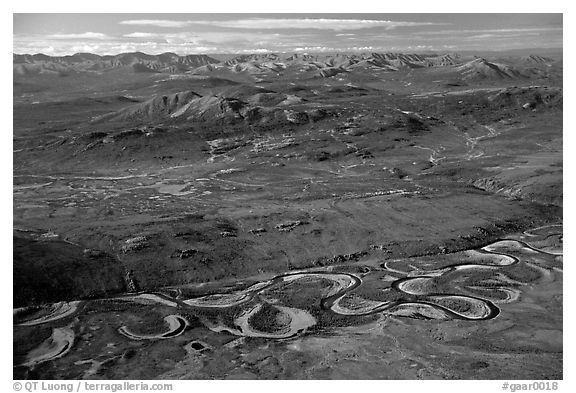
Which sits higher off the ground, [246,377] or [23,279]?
[23,279]

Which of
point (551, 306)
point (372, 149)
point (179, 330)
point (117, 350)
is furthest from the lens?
point (372, 149)

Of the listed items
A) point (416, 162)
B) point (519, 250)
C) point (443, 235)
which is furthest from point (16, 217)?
point (416, 162)

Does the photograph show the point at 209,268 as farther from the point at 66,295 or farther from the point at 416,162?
the point at 416,162

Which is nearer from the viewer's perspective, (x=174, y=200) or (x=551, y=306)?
(x=551, y=306)

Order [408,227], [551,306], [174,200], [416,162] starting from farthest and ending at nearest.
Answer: [416,162], [174,200], [408,227], [551,306]

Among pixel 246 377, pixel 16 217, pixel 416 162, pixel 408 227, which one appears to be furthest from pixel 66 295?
pixel 416 162

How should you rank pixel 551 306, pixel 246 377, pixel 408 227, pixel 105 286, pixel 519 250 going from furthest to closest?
1. pixel 408 227
2. pixel 519 250
3. pixel 105 286
4. pixel 551 306
5. pixel 246 377

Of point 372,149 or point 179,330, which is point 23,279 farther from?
point 372,149

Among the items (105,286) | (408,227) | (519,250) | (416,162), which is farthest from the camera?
(416,162)

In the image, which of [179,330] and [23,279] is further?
[23,279]
